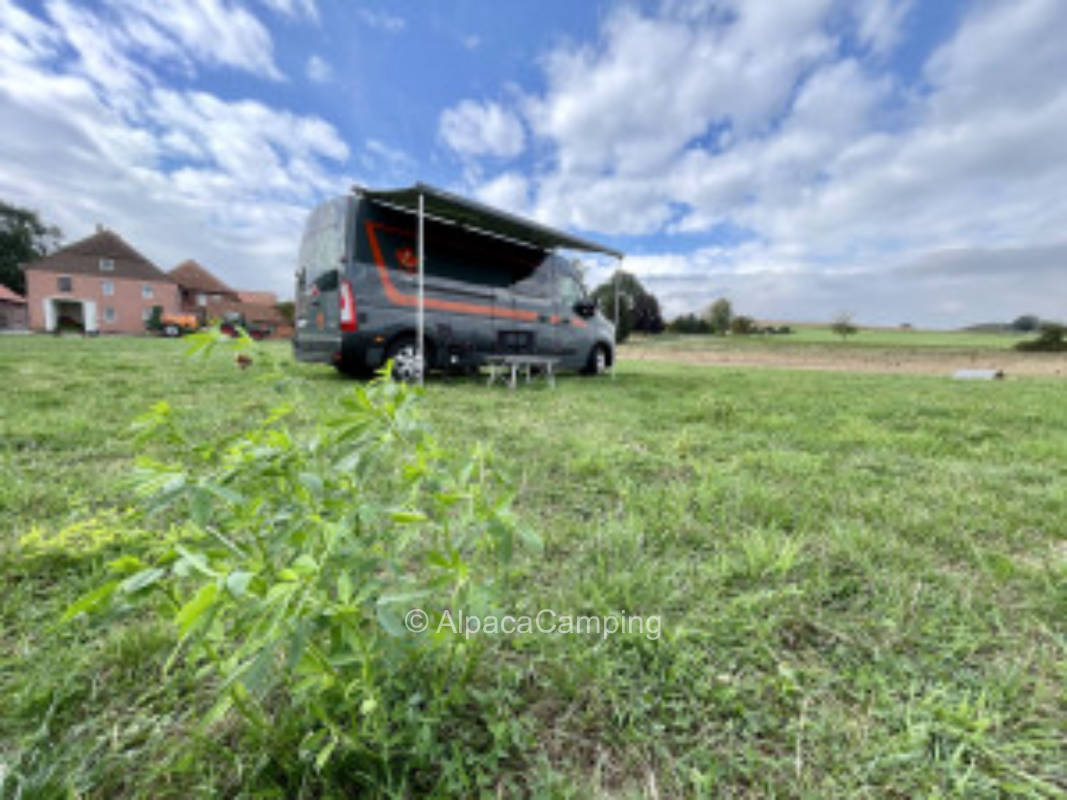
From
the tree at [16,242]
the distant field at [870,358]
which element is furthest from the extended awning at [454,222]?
the tree at [16,242]

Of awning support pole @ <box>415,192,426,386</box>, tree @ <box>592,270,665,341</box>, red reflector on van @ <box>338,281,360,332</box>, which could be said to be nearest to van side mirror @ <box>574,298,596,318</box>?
awning support pole @ <box>415,192,426,386</box>

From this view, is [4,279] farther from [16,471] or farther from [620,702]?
[620,702]

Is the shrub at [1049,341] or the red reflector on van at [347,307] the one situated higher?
the shrub at [1049,341]

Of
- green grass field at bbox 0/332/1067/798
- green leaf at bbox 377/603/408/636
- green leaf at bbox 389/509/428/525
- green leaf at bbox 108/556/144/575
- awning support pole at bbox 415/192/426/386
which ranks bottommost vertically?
green grass field at bbox 0/332/1067/798

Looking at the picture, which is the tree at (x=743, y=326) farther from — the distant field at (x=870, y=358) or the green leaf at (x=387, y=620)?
the green leaf at (x=387, y=620)

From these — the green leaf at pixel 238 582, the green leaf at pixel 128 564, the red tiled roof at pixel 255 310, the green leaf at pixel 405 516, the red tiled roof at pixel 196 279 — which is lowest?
the green leaf at pixel 128 564

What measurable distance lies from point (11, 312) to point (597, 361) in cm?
5251

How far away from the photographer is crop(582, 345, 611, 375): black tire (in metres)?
8.68

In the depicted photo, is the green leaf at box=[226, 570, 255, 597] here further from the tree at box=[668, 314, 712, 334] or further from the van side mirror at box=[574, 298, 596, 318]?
the tree at box=[668, 314, 712, 334]

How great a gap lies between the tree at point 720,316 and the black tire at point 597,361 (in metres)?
35.8

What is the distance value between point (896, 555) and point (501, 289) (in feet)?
20.8

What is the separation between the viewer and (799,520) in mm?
1862

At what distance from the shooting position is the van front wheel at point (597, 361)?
28.5 ft

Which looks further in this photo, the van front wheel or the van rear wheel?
the van front wheel
